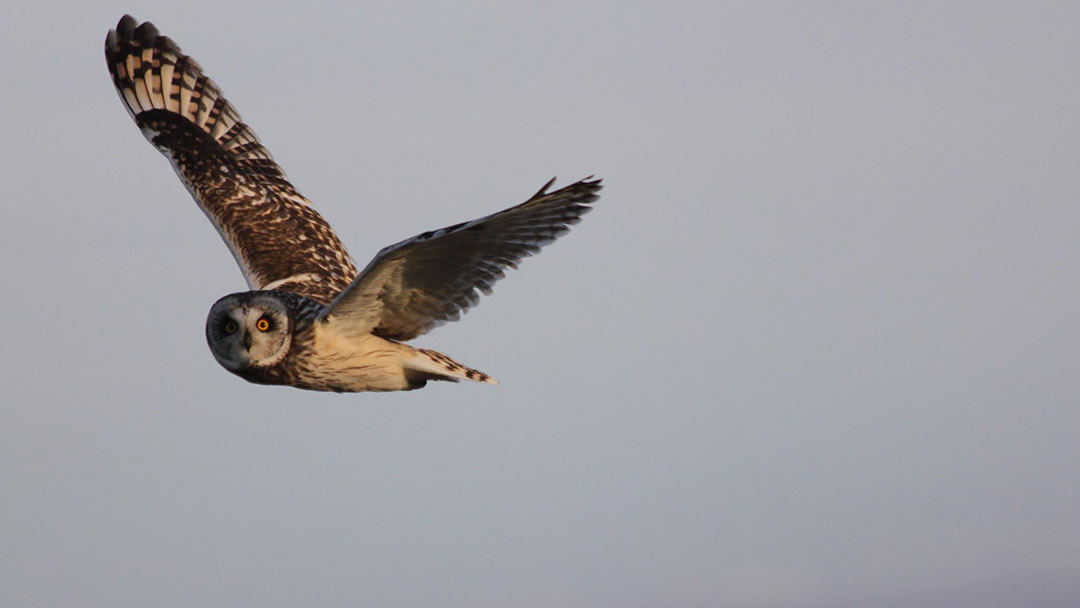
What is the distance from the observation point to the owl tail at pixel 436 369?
35.5 feet

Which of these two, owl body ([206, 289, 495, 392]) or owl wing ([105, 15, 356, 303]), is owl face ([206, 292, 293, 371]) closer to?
owl body ([206, 289, 495, 392])

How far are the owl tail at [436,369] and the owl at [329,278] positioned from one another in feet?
0.03

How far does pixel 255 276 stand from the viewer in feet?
41.0

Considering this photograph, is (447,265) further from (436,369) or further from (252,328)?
(252,328)

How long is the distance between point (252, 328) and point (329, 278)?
2230 mm

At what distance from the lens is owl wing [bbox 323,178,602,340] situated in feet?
31.3

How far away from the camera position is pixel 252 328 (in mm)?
10398

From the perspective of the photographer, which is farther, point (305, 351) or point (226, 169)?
point (226, 169)

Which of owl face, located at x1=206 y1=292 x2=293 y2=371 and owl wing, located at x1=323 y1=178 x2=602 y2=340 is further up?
owl wing, located at x1=323 y1=178 x2=602 y2=340

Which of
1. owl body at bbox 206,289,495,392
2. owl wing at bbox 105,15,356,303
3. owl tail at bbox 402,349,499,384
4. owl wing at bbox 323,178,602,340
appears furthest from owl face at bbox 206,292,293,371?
owl wing at bbox 105,15,356,303

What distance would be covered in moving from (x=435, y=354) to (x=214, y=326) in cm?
157

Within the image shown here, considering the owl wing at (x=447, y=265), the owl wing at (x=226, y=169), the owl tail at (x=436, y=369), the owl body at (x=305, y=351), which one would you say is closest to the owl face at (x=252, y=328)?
the owl body at (x=305, y=351)

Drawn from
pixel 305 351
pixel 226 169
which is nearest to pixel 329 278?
pixel 226 169

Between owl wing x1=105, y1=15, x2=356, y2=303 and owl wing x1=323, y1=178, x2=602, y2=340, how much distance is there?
1603 mm
